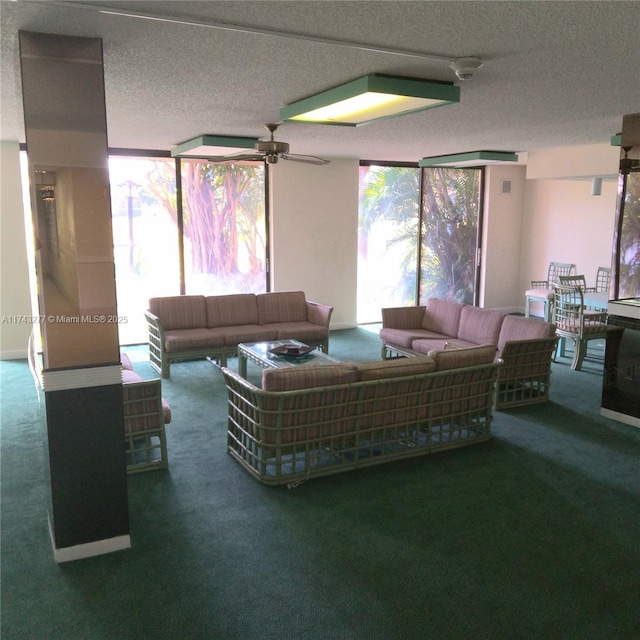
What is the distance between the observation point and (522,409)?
204 inches

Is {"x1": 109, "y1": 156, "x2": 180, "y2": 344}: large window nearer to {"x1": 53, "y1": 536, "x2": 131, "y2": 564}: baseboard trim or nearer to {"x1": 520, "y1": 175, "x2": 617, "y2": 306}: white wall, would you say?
{"x1": 53, "y1": 536, "x2": 131, "y2": 564}: baseboard trim

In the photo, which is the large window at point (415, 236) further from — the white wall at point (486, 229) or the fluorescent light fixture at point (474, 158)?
the fluorescent light fixture at point (474, 158)

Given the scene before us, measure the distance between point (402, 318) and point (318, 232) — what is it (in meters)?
2.42

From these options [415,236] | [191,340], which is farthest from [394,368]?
[415,236]

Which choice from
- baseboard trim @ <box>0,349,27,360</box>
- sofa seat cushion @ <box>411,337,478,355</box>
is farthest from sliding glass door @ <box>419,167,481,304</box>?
baseboard trim @ <box>0,349,27,360</box>

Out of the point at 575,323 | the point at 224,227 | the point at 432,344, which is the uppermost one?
the point at 224,227

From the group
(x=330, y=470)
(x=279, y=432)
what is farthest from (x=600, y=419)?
(x=279, y=432)

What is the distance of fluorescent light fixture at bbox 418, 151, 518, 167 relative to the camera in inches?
283

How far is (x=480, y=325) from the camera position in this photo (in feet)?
19.8

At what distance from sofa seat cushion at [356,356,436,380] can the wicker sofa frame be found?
0.04 m

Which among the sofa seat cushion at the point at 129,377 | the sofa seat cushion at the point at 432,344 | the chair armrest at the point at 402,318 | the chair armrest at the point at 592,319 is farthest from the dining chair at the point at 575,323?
the sofa seat cushion at the point at 129,377

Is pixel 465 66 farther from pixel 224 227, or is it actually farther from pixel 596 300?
pixel 224 227

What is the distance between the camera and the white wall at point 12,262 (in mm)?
6750

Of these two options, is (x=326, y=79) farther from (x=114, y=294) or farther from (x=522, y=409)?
(x=522, y=409)
